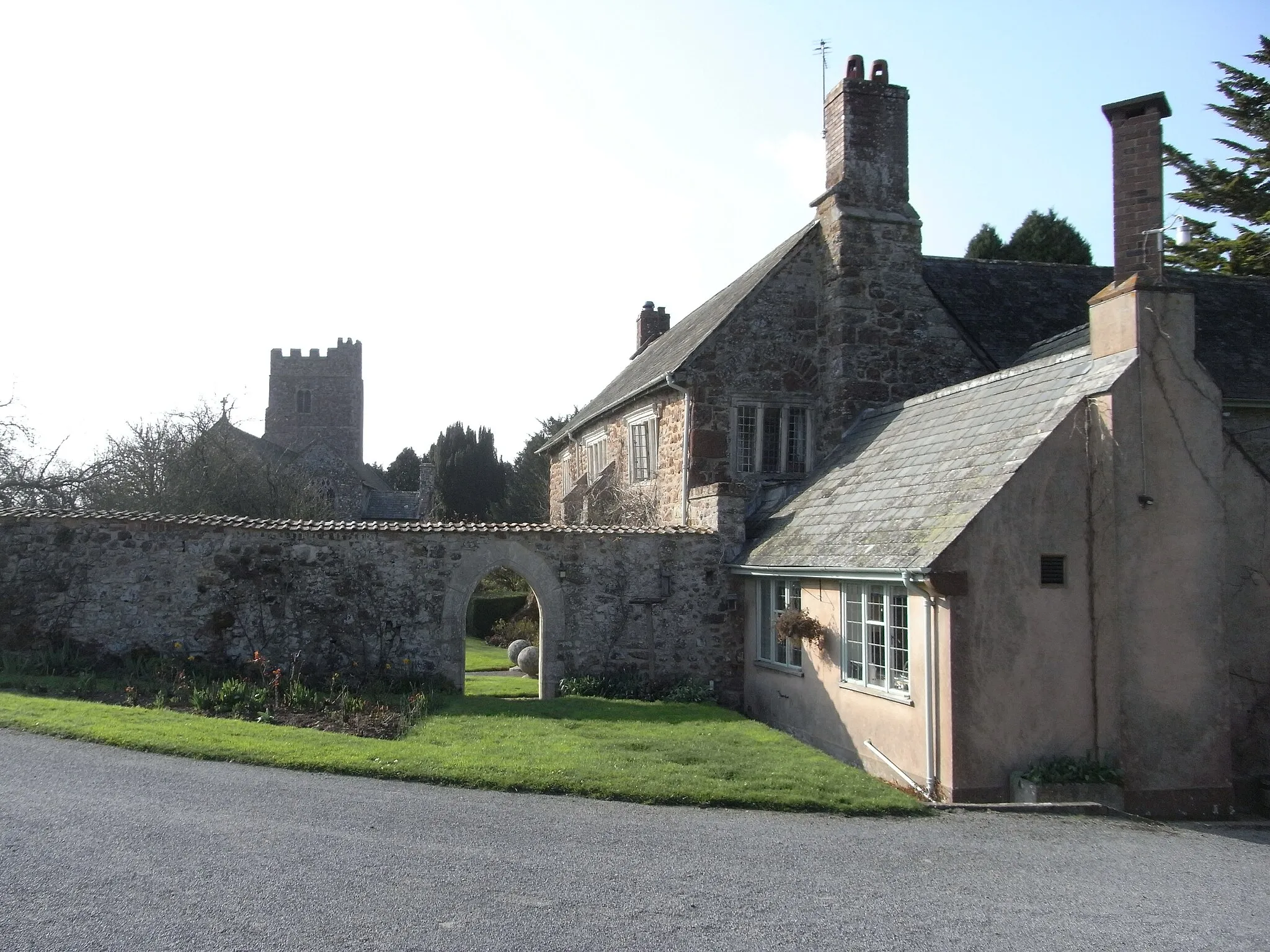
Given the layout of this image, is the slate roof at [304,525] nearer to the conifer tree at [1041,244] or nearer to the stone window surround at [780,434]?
the stone window surround at [780,434]

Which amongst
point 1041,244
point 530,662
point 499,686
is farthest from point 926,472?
point 1041,244

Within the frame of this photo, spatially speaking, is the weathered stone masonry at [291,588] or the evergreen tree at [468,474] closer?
the weathered stone masonry at [291,588]

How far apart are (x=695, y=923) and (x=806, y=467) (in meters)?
14.0

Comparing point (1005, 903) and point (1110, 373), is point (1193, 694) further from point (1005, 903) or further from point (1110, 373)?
point (1005, 903)

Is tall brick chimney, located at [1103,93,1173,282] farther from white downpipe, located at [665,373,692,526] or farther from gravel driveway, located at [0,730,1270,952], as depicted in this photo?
white downpipe, located at [665,373,692,526]

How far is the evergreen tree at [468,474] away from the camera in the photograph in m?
56.7

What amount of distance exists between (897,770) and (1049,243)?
2824cm

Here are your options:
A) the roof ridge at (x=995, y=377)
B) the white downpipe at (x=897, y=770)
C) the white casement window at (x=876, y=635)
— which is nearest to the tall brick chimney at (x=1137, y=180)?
the roof ridge at (x=995, y=377)

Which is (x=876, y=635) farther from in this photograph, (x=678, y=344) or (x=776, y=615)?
(x=678, y=344)

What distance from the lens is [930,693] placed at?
11.4 meters

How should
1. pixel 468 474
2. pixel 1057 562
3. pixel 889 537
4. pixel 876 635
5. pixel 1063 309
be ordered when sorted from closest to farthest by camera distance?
pixel 1057 562 < pixel 889 537 < pixel 876 635 < pixel 1063 309 < pixel 468 474

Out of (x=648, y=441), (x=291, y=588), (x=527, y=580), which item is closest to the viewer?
(x=291, y=588)

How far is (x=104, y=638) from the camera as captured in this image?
16.2 metres

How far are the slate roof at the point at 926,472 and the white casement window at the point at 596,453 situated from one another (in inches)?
329
